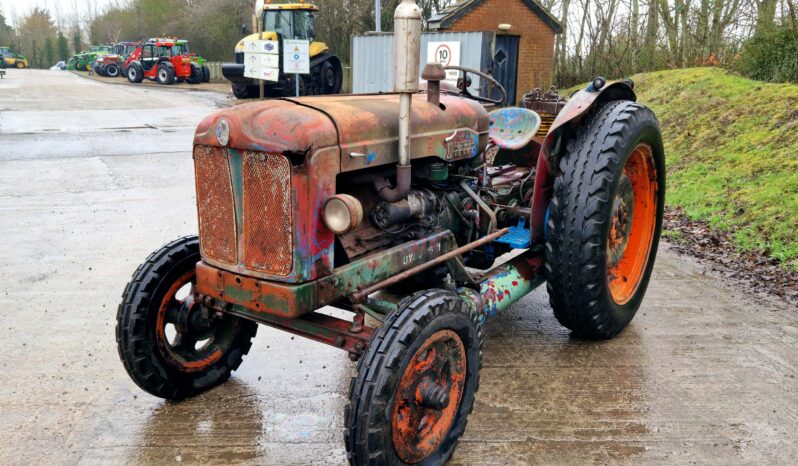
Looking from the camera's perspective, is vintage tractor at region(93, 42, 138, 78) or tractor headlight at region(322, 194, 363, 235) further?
vintage tractor at region(93, 42, 138, 78)

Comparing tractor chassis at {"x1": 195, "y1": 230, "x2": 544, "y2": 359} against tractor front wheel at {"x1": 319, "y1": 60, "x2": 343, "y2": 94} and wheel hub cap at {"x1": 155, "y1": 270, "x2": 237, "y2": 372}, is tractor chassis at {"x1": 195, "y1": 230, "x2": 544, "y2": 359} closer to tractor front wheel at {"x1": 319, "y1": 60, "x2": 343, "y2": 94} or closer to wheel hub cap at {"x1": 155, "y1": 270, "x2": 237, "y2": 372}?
wheel hub cap at {"x1": 155, "y1": 270, "x2": 237, "y2": 372}

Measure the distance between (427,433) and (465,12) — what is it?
51.9ft

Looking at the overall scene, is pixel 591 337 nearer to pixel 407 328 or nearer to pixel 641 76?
pixel 407 328

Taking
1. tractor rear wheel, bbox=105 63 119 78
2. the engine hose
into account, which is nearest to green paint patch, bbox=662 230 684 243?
the engine hose

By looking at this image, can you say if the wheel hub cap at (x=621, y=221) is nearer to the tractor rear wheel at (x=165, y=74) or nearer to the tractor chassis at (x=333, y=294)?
the tractor chassis at (x=333, y=294)

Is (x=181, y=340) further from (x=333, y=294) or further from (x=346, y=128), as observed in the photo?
(x=346, y=128)

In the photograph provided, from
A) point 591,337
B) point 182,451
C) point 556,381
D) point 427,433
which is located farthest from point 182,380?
point 591,337

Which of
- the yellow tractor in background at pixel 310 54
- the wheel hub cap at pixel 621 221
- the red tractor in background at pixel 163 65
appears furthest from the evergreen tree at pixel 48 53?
the wheel hub cap at pixel 621 221

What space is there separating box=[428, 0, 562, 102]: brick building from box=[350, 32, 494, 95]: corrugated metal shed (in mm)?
1561

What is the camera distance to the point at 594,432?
3.03 meters

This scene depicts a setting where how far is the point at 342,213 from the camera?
2586 millimetres

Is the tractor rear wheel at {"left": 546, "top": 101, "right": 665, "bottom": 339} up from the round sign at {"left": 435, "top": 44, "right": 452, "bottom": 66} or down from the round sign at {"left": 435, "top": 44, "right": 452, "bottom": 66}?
down

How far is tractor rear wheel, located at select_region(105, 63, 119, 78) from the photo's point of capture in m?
37.6

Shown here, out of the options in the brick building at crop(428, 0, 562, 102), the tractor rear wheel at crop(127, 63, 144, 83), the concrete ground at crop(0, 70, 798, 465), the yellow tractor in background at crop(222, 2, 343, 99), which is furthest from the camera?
the tractor rear wheel at crop(127, 63, 144, 83)
